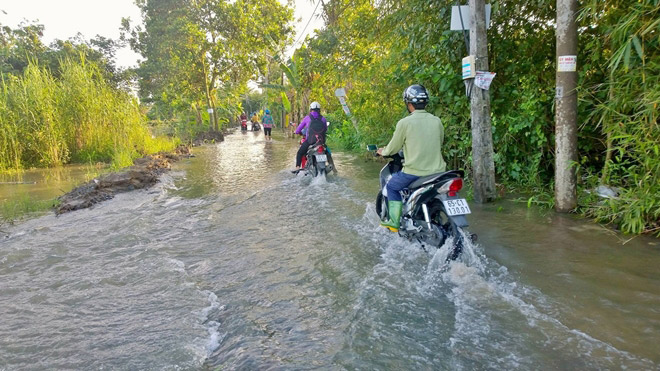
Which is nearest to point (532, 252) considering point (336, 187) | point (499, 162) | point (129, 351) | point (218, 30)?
point (499, 162)

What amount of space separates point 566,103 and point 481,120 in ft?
4.14

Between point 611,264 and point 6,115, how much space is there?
48.6ft

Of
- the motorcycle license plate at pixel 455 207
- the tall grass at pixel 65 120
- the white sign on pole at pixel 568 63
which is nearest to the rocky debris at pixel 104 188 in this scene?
the tall grass at pixel 65 120

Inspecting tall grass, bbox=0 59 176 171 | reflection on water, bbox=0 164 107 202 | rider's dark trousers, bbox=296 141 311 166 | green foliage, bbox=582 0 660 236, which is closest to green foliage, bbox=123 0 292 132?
tall grass, bbox=0 59 176 171

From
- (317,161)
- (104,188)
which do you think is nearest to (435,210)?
(317,161)

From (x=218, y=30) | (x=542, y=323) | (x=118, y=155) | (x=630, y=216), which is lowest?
(x=542, y=323)

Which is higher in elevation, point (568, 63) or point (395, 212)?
point (568, 63)

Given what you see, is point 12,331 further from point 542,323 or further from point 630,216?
point 630,216

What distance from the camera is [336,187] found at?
922 cm

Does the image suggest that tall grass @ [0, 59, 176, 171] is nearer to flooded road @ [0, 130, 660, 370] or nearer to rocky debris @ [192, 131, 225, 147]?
flooded road @ [0, 130, 660, 370]

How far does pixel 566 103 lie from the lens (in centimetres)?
570

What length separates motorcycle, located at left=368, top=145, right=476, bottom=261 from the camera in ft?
13.7

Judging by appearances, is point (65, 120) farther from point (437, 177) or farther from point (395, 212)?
point (437, 177)

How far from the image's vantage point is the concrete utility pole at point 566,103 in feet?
18.3
